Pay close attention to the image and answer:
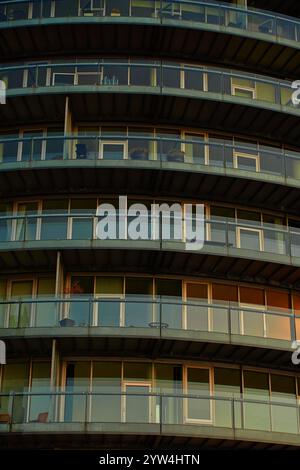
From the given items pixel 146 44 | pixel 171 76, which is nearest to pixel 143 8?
pixel 146 44

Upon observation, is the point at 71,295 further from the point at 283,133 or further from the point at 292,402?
the point at 283,133

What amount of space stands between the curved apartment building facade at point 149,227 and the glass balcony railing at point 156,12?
0.08 meters

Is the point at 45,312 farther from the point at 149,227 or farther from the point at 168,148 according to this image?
Answer: the point at 168,148

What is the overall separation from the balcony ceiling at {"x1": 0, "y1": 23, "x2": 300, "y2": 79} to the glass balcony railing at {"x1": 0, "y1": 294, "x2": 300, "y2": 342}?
9.99 m

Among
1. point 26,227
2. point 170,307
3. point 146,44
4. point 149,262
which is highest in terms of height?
point 146,44

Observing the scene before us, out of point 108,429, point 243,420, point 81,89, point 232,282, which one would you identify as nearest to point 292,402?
point 243,420

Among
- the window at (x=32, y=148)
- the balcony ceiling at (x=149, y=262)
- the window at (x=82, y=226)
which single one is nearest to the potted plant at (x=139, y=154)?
the window at (x=82, y=226)

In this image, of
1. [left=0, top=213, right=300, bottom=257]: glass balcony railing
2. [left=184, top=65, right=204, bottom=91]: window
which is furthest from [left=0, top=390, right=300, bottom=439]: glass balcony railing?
[left=184, top=65, right=204, bottom=91]: window

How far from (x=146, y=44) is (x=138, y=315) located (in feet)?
35.3

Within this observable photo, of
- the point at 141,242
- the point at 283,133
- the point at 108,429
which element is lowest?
the point at 108,429

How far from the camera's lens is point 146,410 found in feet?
70.7

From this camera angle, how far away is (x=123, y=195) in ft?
85.1

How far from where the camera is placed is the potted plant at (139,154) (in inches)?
1008

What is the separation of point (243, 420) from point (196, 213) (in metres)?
7.26
